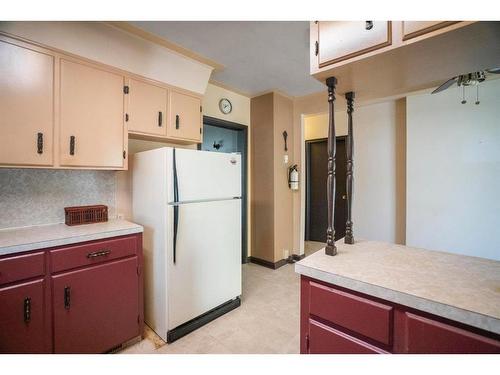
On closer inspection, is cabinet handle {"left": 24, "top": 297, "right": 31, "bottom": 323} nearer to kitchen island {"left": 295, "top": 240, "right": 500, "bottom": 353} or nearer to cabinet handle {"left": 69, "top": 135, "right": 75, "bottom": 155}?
cabinet handle {"left": 69, "top": 135, "right": 75, "bottom": 155}

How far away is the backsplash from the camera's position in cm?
165

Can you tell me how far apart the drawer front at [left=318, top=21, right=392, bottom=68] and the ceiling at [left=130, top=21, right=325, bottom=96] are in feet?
3.02

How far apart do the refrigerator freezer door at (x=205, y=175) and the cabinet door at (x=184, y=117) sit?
0.48 metres

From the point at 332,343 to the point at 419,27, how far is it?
125cm

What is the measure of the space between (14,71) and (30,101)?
0.18 metres

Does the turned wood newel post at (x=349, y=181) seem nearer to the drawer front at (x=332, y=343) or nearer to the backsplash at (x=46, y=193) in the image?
the drawer front at (x=332, y=343)

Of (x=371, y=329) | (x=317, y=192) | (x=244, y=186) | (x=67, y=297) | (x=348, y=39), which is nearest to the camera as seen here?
(x=371, y=329)

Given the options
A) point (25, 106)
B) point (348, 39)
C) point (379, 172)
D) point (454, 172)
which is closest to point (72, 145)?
point (25, 106)

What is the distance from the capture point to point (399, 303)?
2.57ft

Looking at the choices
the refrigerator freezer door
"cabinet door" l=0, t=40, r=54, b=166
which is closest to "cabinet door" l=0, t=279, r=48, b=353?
"cabinet door" l=0, t=40, r=54, b=166

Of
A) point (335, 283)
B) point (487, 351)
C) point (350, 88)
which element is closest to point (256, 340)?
point (335, 283)

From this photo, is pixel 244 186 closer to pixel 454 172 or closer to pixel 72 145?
pixel 72 145

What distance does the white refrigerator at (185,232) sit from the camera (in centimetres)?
175
